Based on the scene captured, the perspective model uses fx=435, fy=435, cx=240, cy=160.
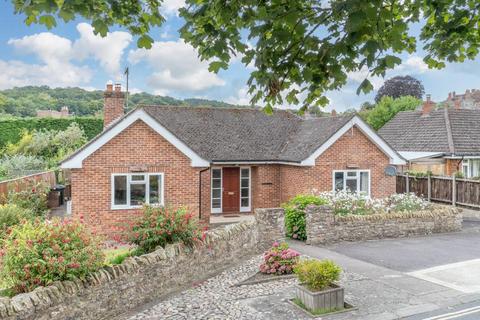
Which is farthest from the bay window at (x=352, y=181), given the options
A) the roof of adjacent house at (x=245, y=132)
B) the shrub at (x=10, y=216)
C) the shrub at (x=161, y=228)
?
the shrub at (x=10, y=216)

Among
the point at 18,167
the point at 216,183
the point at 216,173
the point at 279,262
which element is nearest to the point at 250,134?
the point at 216,173

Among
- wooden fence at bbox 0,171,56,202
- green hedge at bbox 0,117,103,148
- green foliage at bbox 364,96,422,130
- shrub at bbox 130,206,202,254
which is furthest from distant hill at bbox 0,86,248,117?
shrub at bbox 130,206,202,254

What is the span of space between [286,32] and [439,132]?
24432 millimetres

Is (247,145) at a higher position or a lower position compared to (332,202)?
higher

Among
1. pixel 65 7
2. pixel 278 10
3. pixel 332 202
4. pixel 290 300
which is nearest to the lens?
pixel 65 7

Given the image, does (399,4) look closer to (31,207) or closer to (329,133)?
(329,133)

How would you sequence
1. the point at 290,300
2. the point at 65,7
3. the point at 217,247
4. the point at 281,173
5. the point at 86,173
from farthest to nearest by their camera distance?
the point at 281,173
the point at 86,173
the point at 217,247
the point at 290,300
the point at 65,7

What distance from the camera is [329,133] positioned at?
64.0 ft

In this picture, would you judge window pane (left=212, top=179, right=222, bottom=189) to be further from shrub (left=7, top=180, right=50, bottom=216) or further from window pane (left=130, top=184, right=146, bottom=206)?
shrub (left=7, top=180, right=50, bottom=216)

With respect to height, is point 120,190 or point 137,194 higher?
point 120,190

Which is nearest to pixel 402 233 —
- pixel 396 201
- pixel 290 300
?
pixel 396 201

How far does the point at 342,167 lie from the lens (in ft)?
64.7

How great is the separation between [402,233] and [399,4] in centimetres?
1121

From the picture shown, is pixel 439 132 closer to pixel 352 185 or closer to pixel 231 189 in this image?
pixel 352 185
